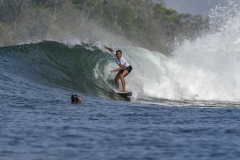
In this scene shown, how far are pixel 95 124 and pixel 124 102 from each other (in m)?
3.86

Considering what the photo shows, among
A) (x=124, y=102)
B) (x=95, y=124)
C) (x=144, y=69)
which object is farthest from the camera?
(x=144, y=69)

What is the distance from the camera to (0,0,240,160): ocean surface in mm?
8320

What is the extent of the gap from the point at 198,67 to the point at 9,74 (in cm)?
754

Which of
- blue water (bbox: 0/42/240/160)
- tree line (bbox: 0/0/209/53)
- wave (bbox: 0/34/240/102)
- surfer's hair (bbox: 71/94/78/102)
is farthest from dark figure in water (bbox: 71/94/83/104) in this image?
tree line (bbox: 0/0/209/53)

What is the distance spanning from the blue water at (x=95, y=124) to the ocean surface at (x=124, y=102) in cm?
2

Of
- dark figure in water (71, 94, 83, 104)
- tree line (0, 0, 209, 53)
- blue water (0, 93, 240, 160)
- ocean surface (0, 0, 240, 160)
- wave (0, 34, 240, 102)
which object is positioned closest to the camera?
blue water (0, 93, 240, 160)

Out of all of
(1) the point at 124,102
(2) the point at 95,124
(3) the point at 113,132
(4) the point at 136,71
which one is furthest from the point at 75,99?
(4) the point at 136,71

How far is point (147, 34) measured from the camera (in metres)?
76.3

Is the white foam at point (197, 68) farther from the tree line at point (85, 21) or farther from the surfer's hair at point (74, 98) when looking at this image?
the tree line at point (85, 21)

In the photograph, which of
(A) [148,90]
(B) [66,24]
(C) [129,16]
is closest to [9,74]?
(A) [148,90]

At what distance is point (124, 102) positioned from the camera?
13.9m

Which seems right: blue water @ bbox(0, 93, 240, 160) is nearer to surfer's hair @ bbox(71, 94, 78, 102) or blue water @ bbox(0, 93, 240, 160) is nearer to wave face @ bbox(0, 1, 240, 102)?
surfer's hair @ bbox(71, 94, 78, 102)

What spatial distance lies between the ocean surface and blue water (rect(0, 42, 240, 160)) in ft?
0.06

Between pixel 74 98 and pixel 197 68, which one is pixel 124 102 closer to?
pixel 74 98
